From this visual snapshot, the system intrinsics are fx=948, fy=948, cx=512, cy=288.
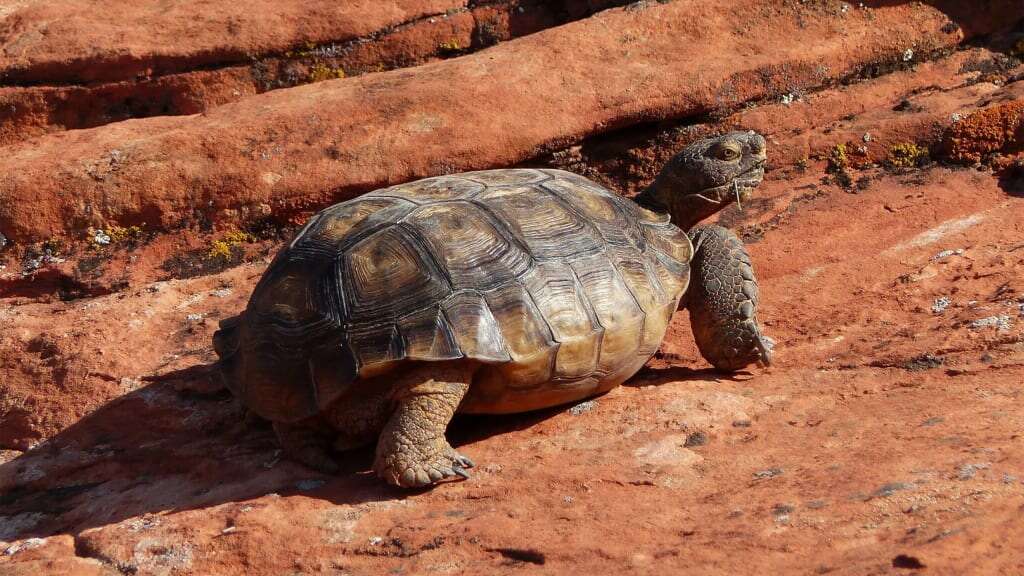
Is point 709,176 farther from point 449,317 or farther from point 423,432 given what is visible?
point 423,432

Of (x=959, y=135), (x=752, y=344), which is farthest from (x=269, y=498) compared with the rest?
(x=959, y=135)

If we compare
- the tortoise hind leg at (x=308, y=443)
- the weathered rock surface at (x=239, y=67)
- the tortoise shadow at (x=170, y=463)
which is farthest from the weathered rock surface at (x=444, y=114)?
the tortoise hind leg at (x=308, y=443)

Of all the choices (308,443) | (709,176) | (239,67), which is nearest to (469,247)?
(308,443)

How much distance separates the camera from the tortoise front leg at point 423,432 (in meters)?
4.88

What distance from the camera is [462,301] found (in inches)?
199

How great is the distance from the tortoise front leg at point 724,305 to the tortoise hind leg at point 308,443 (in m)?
2.40

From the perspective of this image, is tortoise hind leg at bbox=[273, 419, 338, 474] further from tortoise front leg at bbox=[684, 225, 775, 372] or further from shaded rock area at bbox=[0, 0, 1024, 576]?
tortoise front leg at bbox=[684, 225, 775, 372]

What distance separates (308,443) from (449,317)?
1.19 metres

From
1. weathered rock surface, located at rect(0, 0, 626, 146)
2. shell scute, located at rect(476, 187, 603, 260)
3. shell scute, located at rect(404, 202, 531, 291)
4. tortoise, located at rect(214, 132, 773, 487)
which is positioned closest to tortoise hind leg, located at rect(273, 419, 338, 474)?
tortoise, located at rect(214, 132, 773, 487)

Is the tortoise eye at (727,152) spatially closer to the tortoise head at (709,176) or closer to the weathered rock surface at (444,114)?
the tortoise head at (709,176)

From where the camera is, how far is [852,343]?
595 centimetres

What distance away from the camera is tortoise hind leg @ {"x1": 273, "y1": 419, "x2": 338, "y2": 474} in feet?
17.6

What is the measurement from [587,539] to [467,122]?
524cm

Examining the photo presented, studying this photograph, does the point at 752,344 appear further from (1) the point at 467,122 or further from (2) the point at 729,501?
(1) the point at 467,122
